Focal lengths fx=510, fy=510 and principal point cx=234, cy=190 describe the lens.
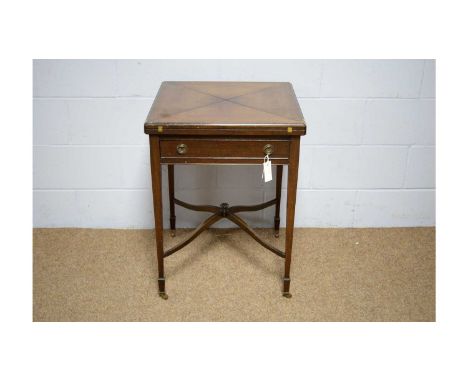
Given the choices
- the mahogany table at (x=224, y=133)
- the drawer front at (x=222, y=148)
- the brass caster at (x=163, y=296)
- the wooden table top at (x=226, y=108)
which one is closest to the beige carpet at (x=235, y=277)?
the brass caster at (x=163, y=296)

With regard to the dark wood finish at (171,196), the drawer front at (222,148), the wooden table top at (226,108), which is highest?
the wooden table top at (226,108)

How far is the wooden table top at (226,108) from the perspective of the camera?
182 cm

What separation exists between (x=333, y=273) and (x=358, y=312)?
276 mm

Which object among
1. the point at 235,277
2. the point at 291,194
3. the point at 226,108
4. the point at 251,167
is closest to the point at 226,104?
the point at 226,108

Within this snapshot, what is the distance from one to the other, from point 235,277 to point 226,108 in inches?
31.3

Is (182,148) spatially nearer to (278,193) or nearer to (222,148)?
(222,148)

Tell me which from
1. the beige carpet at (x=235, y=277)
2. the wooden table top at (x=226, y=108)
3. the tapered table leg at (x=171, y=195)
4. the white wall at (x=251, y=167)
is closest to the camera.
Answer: the wooden table top at (x=226, y=108)

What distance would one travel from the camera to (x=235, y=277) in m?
2.32

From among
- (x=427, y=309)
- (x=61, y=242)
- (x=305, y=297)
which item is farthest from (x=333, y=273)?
(x=61, y=242)

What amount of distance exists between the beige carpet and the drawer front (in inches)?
26.4

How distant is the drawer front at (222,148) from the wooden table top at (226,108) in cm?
5

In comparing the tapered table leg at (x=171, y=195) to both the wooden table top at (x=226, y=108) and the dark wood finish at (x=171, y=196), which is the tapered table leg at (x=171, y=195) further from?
the wooden table top at (x=226, y=108)

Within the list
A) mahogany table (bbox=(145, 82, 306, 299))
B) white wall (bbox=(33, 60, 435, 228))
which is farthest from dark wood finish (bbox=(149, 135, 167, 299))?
white wall (bbox=(33, 60, 435, 228))

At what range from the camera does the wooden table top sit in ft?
5.96
